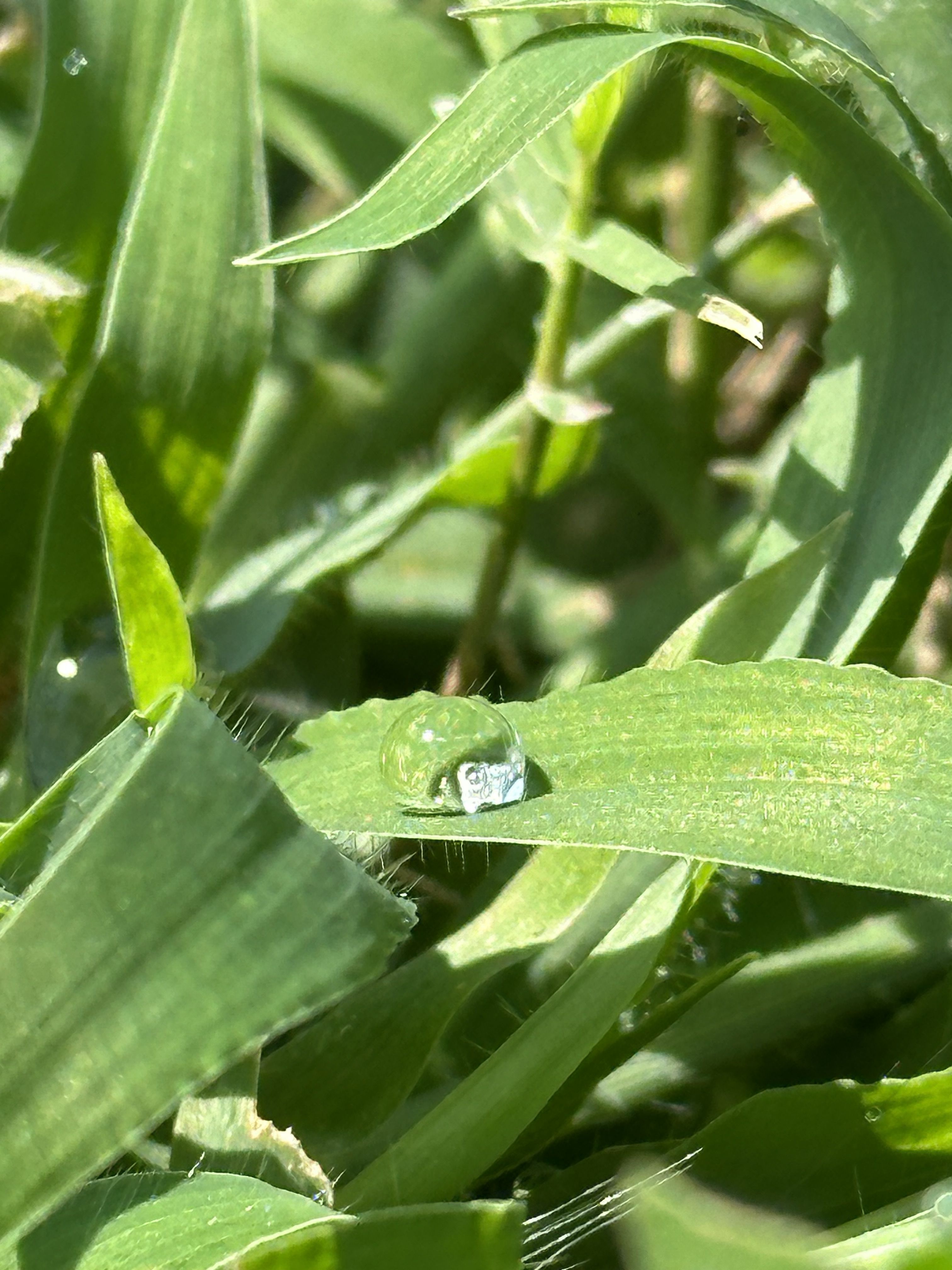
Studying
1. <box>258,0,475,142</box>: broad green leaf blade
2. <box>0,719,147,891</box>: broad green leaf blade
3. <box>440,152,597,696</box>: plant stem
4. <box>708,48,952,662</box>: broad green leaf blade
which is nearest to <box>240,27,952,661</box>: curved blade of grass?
<box>708,48,952,662</box>: broad green leaf blade

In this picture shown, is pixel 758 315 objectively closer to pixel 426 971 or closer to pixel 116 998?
pixel 426 971

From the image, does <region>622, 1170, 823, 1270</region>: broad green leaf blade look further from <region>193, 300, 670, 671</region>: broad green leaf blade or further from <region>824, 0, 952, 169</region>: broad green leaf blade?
<region>824, 0, 952, 169</region>: broad green leaf blade

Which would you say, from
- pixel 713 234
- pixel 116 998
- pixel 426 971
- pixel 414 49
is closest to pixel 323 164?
pixel 414 49

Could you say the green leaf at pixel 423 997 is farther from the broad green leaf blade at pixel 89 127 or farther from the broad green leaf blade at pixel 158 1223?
the broad green leaf blade at pixel 89 127

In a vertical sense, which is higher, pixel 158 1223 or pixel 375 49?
pixel 375 49

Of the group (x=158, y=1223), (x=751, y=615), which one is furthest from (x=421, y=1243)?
(x=751, y=615)

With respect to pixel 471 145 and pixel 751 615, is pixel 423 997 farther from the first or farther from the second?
pixel 471 145

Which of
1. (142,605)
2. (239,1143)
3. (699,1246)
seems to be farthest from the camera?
(142,605)
